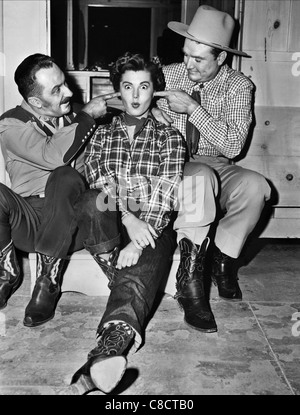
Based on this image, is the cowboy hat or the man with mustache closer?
the man with mustache

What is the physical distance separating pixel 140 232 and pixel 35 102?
0.95 m

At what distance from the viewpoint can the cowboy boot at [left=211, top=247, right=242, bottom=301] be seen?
2854 mm

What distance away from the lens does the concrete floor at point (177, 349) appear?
6.37 ft

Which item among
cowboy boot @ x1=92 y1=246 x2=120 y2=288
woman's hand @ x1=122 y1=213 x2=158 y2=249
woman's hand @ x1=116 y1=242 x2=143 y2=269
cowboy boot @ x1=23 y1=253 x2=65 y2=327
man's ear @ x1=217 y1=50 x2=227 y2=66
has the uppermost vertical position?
man's ear @ x1=217 y1=50 x2=227 y2=66

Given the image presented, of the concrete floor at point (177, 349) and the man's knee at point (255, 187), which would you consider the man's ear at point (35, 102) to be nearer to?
the concrete floor at point (177, 349)

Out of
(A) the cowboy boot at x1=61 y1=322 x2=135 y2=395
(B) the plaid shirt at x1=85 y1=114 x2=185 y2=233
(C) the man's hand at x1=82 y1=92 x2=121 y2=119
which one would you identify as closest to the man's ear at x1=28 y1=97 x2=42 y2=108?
(C) the man's hand at x1=82 y1=92 x2=121 y2=119

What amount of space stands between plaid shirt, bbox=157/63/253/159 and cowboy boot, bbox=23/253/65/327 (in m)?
1.14

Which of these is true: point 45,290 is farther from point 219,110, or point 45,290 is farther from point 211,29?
point 211,29

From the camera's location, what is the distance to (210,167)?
9.09 feet

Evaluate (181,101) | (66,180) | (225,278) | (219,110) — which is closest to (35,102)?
(66,180)

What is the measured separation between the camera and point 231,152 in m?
3.02

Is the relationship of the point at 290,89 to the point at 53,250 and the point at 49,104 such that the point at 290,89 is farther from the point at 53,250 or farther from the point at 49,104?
the point at 53,250

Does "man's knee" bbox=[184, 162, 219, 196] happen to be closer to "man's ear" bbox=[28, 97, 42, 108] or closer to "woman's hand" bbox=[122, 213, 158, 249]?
"woman's hand" bbox=[122, 213, 158, 249]
